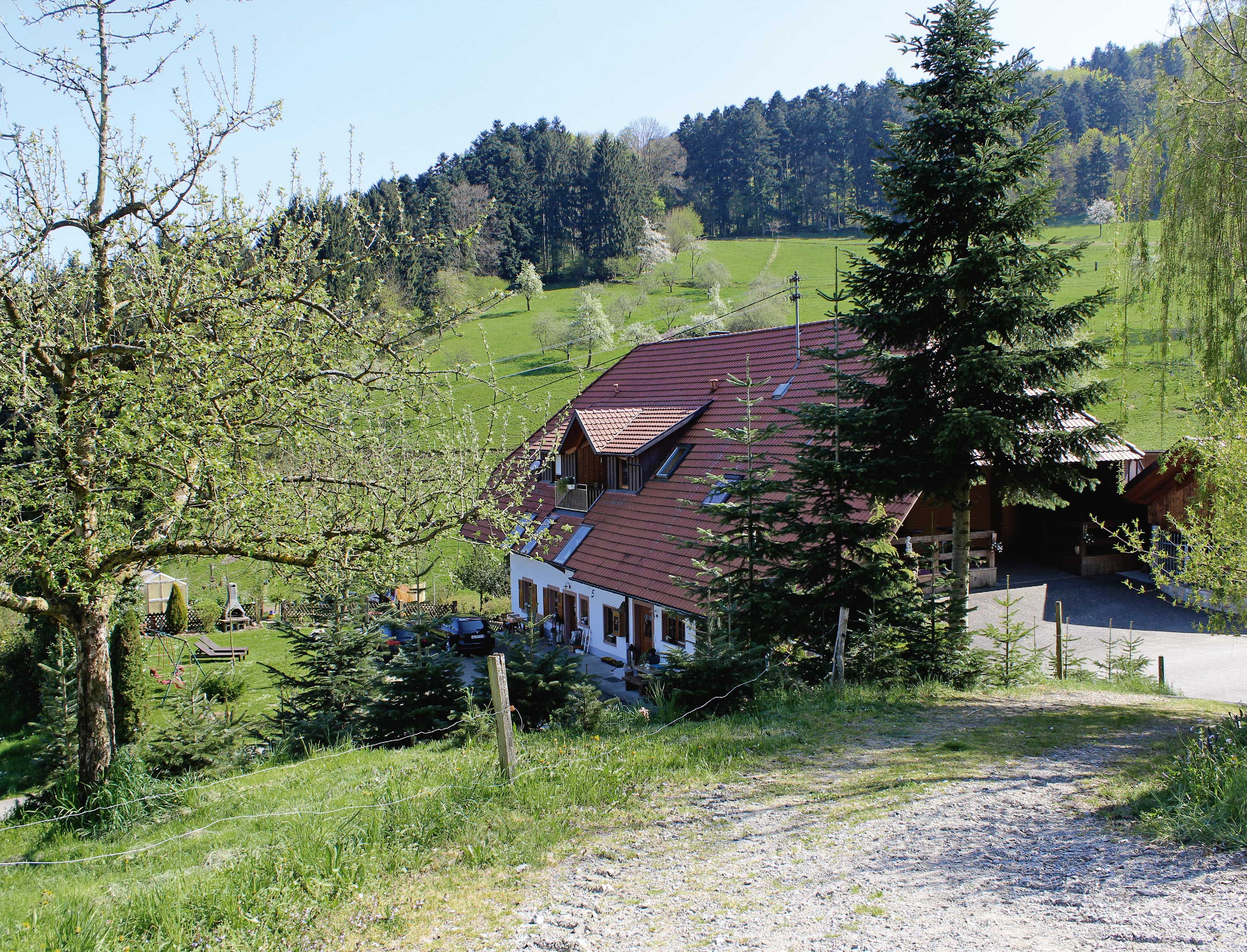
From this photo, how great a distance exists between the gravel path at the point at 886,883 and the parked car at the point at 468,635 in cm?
1767

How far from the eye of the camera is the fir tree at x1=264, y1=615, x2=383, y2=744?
11.9 metres

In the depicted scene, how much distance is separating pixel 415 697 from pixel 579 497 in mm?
11911

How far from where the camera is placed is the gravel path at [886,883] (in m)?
4.70

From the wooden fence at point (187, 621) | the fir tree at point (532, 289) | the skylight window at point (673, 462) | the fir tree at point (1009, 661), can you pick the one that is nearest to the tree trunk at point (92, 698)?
the fir tree at point (1009, 661)

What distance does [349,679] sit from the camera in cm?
1195

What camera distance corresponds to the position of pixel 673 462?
2119 centimetres

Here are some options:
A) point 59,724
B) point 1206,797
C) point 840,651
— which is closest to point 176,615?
point 59,724

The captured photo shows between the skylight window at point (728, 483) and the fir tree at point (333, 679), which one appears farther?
the skylight window at point (728, 483)

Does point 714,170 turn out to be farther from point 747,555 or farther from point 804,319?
point 747,555

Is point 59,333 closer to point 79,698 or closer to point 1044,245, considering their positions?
point 79,698

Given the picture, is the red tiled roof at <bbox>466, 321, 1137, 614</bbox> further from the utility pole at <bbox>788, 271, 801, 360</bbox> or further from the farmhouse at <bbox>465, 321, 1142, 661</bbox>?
the utility pole at <bbox>788, 271, 801, 360</bbox>

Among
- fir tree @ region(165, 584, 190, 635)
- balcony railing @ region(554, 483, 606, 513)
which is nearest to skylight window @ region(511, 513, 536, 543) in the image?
balcony railing @ region(554, 483, 606, 513)

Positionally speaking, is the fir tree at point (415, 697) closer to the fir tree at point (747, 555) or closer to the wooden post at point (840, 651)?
the fir tree at point (747, 555)

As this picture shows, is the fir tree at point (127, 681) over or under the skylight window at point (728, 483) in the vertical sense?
under
